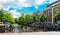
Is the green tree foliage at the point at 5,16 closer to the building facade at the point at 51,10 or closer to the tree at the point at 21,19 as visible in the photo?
the tree at the point at 21,19

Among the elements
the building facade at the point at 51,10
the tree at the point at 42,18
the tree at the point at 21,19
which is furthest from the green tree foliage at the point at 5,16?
the building facade at the point at 51,10

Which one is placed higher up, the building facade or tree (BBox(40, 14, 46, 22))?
the building facade

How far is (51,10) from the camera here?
15.6ft

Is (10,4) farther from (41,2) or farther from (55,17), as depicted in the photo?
(55,17)

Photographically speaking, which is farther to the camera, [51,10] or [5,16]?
[51,10]

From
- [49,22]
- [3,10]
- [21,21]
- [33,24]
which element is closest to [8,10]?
[3,10]

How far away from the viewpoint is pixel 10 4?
4699 mm

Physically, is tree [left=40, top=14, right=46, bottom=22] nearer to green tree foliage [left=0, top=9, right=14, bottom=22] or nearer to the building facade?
the building facade

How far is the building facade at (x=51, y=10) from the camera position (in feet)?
15.6

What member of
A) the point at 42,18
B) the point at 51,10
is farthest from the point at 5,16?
the point at 51,10

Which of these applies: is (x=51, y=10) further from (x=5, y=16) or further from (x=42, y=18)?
(x=5, y=16)

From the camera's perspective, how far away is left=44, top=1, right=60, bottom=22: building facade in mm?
4746

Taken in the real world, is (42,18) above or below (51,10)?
below

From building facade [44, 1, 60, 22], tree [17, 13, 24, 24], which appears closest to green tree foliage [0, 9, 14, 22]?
tree [17, 13, 24, 24]
